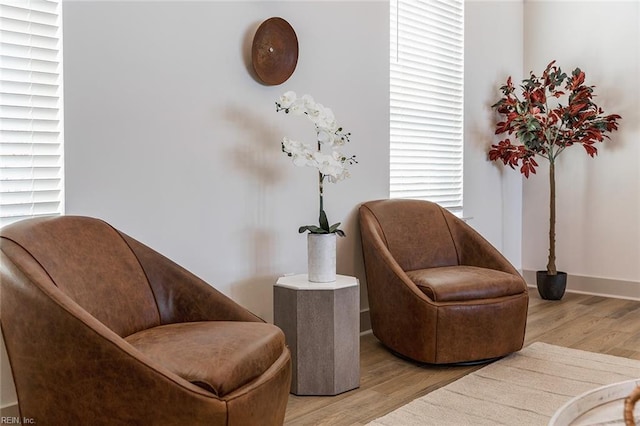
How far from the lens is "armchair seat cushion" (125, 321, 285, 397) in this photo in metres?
1.78

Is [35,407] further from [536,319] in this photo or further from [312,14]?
[536,319]

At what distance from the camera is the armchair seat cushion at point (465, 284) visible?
10.1 ft

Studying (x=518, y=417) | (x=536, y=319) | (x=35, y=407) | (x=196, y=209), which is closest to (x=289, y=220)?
(x=196, y=209)

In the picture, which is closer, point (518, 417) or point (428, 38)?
point (518, 417)

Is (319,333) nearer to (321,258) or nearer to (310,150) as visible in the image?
(321,258)

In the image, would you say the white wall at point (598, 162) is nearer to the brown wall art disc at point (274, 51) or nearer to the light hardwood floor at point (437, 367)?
the light hardwood floor at point (437, 367)

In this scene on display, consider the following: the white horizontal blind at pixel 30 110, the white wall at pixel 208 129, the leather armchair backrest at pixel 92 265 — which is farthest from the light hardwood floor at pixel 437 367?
the white horizontal blind at pixel 30 110

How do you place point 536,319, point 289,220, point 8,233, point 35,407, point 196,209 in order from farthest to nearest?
point 536,319, point 289,220, point 196,209, point 8,233, point 35,407

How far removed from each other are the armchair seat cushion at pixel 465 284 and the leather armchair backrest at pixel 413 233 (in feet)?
0.75

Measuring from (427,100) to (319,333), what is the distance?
7.36ft

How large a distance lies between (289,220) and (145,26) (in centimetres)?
124

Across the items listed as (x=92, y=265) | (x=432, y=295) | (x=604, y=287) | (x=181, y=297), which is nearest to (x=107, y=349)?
(x=92, y=265)

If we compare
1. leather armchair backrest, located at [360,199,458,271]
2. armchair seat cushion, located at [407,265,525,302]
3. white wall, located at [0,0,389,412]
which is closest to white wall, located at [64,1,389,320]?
white wall, located at [0,0,389,412]

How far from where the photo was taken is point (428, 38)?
4.28 metres
